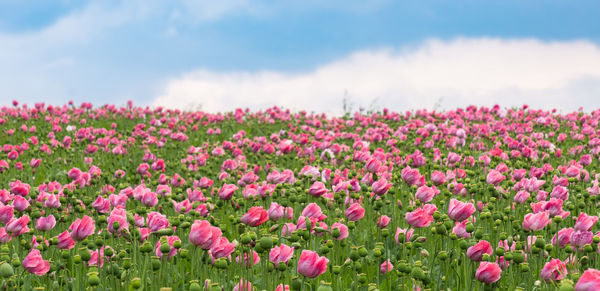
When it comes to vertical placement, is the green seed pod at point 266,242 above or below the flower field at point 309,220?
above

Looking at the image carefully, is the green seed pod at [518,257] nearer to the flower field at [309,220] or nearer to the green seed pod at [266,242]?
the flower field at [309,220]

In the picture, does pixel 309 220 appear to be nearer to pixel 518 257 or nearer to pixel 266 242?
pixel 266 242

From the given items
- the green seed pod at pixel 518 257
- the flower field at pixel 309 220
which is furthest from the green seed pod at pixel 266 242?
the green seed pod at pixel 518 257

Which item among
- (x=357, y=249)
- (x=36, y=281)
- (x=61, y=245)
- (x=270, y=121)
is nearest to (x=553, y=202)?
(x=357, y=249)

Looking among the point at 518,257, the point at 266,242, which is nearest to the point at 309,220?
the point at 266,242

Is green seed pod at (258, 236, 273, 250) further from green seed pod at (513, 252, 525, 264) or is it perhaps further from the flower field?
green seed pod at (513, 252, 525, 264)

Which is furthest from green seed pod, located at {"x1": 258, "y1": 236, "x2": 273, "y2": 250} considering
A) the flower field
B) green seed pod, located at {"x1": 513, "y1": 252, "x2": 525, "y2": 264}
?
green seed pod, located at {"x1": 513, "y1": 252, "x2": 525, "y2": 264}

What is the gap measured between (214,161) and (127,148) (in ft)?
7.56

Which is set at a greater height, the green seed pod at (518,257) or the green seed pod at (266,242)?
the green seed pod at (266,242)

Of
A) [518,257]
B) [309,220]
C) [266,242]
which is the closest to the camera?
[266,242]

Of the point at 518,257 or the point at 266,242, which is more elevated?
the point at 266,242

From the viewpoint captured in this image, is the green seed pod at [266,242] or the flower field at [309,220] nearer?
the green seed pod at [266,242]

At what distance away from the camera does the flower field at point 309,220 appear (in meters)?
2.97

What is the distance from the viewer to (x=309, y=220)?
3.43 meters
